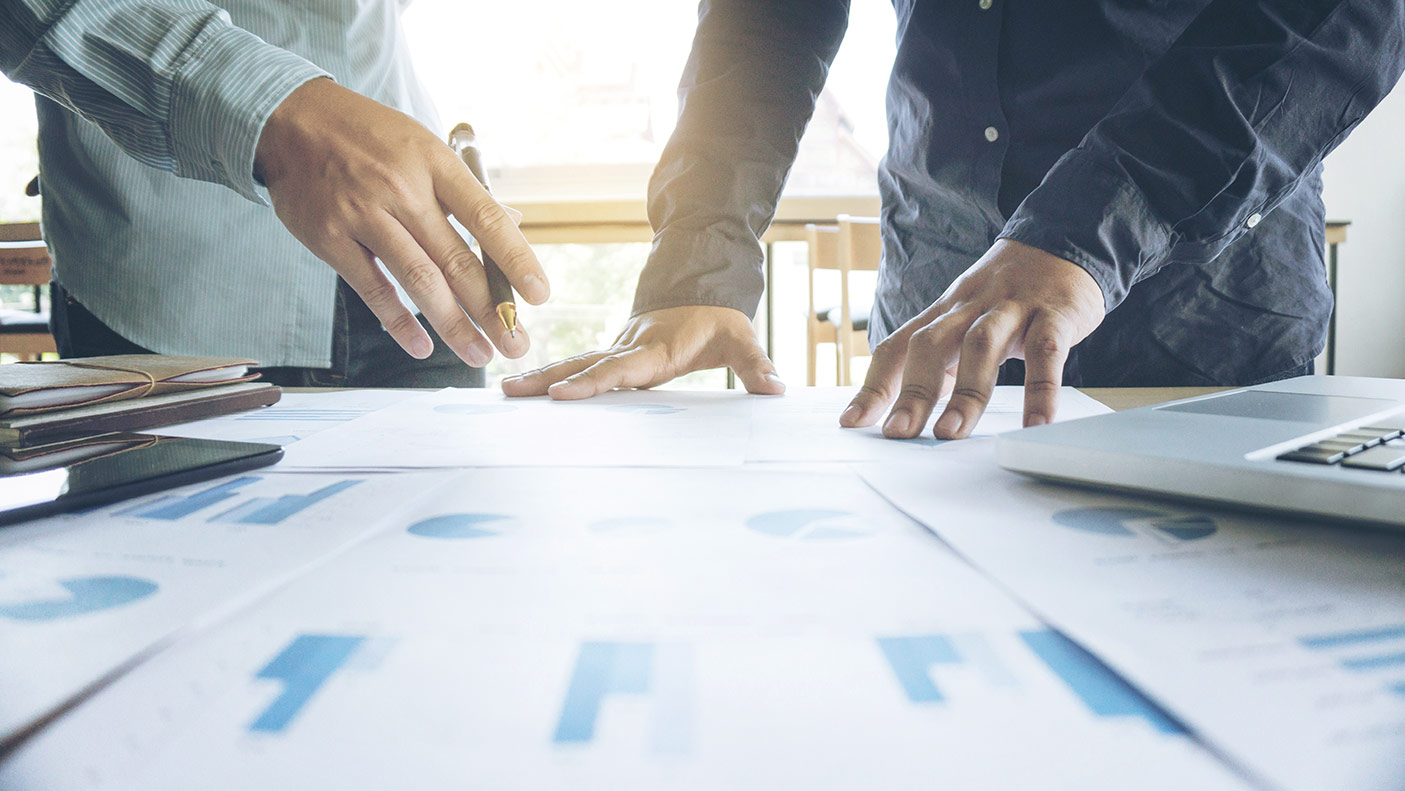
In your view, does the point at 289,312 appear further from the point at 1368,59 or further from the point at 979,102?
the point at 1368,59

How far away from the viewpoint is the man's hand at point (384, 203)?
50cm

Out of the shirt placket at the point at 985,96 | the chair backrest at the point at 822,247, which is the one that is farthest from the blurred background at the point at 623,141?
the shirt placket at the point at 985,96

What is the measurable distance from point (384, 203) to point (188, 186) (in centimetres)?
44

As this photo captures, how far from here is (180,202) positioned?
31.5 inches

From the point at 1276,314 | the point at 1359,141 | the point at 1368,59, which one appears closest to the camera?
the point at 1368,59

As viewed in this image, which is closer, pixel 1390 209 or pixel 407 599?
pixel 407 599

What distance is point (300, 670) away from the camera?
17 centimetres

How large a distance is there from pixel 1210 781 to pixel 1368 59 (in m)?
0.69

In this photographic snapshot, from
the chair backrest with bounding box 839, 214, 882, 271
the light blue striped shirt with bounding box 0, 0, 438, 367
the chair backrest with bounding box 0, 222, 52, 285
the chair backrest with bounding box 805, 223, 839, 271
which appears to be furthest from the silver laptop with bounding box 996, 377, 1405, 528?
the chair backrest with bounding box 0, 222, 52, 285

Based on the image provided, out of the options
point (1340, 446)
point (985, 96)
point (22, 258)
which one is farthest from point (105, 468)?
point (22, 258)

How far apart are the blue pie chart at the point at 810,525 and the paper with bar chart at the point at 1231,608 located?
28mm

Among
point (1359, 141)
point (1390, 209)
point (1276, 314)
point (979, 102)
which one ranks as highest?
point (1359, 141)

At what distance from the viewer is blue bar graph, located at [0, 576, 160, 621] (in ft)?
0.67

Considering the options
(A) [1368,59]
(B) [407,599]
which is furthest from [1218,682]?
(A) [1368,59]
